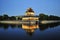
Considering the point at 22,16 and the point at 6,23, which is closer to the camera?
the point at 22,16

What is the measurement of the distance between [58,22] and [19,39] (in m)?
4.13

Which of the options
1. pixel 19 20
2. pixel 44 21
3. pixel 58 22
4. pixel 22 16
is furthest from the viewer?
pixel 58 22

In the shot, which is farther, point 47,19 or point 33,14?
point 47,19

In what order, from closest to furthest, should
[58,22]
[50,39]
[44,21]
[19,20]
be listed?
[50,39], [19,20], [44,21], [58,22]

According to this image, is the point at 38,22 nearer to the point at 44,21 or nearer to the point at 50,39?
the point at 44,21

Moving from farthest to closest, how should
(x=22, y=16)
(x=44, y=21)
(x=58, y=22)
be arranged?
(x=58, y=22) → (x=44, y=21) → (x=22, y=16)

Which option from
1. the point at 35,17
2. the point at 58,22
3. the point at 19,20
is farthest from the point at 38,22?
the point at 58,22

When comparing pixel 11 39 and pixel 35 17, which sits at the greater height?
pixel 35 17

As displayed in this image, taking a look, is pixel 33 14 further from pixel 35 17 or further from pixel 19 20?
pixel 19 20

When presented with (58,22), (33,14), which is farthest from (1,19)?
(58,22)

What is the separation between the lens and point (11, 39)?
320 centimetres

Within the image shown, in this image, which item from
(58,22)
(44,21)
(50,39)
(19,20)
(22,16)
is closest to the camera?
(50,39)

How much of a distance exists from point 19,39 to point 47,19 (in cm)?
366

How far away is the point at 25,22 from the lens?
20.2 feet
